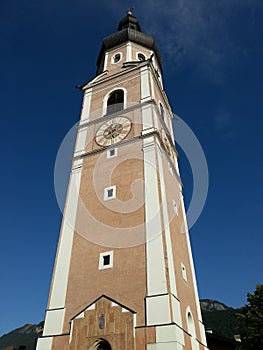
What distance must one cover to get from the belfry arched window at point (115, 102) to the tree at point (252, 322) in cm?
1451

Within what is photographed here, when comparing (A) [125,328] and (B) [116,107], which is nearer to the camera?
(A) [125,328]

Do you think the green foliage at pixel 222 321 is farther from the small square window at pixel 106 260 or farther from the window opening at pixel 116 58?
the small square window at pixel 106 260

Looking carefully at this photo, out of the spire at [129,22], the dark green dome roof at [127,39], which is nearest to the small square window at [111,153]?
the dark green dome roof at [127,39]

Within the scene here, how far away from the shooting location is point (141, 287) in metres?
11.9

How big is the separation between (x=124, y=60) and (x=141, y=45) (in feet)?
10.2

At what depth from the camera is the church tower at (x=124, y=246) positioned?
11273 millimetres

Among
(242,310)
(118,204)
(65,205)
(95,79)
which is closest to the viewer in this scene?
(118,204)

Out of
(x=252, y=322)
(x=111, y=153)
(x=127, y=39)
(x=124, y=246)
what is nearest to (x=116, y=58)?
(x=127, y=39)

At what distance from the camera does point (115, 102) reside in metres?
21.7

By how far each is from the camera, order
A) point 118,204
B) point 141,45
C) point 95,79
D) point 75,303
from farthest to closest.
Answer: point 141,45, point 95,79, point 118,204, point 75,303

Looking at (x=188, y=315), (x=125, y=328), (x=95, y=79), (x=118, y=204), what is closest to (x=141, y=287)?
(x=125, y=328)

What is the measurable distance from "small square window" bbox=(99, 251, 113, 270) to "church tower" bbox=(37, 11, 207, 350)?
45 millimetres

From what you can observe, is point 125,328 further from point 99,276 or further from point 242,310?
point 242,310

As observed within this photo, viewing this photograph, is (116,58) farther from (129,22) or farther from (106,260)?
(106,260)
